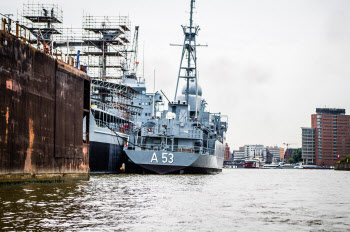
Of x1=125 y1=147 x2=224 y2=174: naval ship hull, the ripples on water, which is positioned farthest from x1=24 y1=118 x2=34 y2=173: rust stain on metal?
x1=125 y1=147 x2=224 y2=174: naval ship hull

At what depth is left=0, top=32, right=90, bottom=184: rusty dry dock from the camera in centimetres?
1736

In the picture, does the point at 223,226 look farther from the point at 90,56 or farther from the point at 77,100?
the point at 90,56

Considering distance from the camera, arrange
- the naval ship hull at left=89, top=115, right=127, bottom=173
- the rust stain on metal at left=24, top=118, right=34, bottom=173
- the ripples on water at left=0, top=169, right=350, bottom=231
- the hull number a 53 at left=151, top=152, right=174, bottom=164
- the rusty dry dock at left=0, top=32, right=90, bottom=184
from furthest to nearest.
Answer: the hull number a 53 at left=151, top=152, right=174, bottom=164, the naval ship hull at left=89, top=115, right=127, bottom=173, the rust stain on metal at left=24, top=118, right=34, bottom=173, the rusty dry dock at left=0, top=32, right=90, bottom=184, the ripples on water at left=0, top=169, right=350, bottom=231

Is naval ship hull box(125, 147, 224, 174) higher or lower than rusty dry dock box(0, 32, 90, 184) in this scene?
lower

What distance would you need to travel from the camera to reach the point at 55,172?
21.2 meters

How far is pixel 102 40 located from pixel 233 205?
50572mm

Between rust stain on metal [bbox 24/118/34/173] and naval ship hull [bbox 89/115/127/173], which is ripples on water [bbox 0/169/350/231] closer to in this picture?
rust stain on metal [bbox 24/118/34/173]

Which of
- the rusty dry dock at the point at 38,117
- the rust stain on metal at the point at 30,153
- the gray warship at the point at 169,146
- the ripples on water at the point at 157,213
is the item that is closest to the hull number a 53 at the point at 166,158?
the gray warship at the point at 169,146

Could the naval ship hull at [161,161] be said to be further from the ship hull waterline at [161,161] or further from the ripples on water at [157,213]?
the ripples on water at [157,213]

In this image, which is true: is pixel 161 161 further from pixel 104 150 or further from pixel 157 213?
pixel 157 213

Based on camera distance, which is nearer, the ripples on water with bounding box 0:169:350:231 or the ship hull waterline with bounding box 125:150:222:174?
the ripples on water with bounding box 0:169:350:231

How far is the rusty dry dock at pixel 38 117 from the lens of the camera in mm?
17359

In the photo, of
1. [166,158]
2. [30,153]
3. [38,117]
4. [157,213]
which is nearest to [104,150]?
[166,158]

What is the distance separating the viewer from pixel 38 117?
64.7ft
